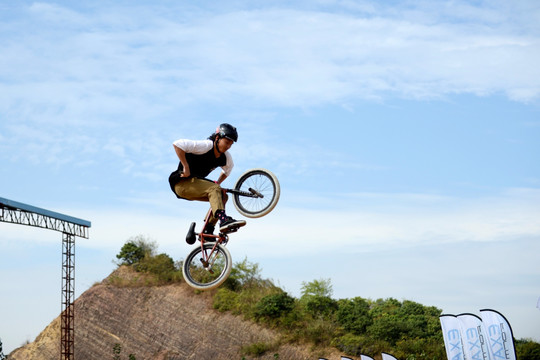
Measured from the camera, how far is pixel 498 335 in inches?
893

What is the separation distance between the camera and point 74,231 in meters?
38.3

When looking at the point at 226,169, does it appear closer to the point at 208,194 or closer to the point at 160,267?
the point at 208,194

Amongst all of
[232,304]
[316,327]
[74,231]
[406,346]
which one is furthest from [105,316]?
[406,346]

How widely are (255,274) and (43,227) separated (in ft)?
39.0

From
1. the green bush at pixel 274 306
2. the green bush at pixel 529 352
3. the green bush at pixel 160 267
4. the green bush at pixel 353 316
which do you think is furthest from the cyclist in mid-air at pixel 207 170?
the green bush at pixel 160 267

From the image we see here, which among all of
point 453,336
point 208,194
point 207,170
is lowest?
point 453,336

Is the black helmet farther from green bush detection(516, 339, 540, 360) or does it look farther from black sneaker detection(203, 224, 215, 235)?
green bush detection(516, 339, 540, 360)

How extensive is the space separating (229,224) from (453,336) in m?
14.1

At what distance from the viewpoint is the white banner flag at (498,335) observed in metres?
22.5

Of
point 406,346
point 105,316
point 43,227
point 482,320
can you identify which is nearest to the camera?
point 482,320

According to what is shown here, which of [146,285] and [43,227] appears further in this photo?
[146,285]

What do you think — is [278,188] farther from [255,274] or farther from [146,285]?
[146,285]

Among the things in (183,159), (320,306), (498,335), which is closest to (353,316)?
(320,306)

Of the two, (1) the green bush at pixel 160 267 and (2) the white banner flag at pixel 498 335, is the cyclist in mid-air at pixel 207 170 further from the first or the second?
(1) the green bush at pixel 160 267
